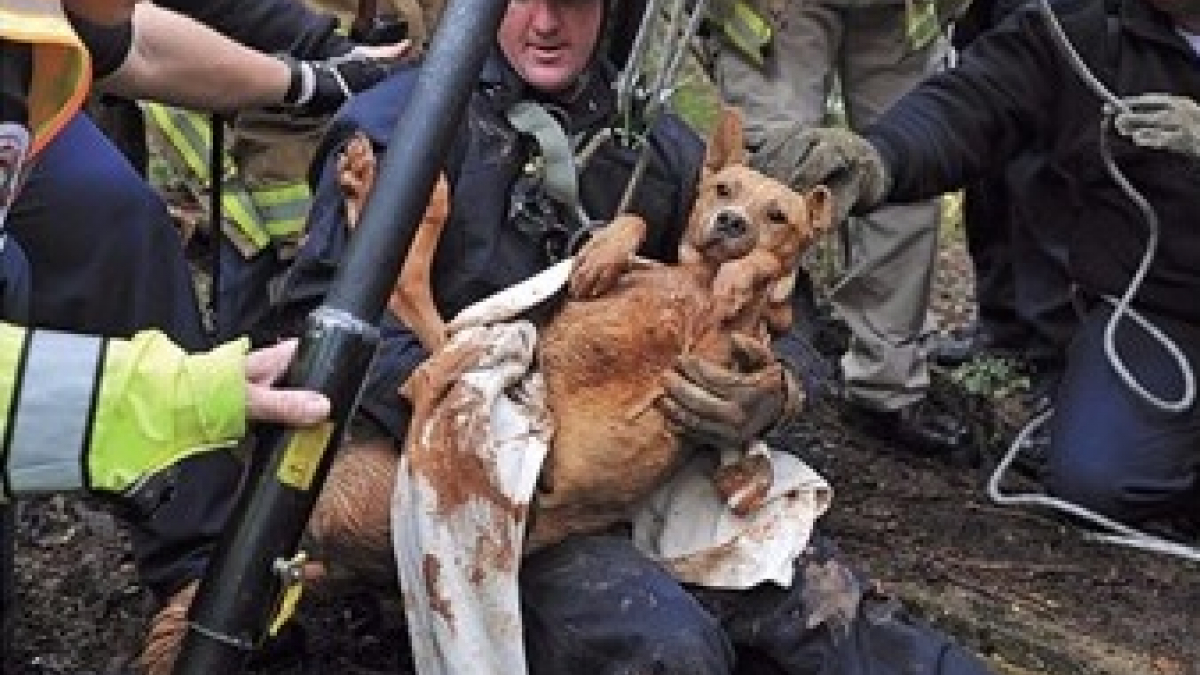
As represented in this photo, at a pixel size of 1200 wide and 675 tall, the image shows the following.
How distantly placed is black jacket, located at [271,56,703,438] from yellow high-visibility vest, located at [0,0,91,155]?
0.78 meters

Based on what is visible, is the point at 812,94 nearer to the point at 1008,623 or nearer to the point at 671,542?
the point at 1008,623

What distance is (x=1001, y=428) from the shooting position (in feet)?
17.3

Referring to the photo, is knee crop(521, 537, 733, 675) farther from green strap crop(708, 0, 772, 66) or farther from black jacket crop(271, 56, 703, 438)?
green strap crop(708, 0, 772, 66)

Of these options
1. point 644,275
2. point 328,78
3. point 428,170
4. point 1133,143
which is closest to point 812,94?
point 1133,143

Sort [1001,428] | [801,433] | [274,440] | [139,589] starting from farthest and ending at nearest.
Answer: [1001,428] < [801,433] < [139,589] < [274,440]

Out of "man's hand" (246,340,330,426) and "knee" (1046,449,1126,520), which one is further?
"knee" (1046,449,1126,520)

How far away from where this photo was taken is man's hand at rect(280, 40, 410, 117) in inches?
150

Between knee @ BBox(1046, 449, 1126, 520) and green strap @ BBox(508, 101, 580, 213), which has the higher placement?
→ green strap @ BBox(508, 101, 580, 213)

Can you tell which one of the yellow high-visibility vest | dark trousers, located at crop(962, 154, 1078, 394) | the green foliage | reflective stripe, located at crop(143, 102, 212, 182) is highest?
the yellow high-visibility vest

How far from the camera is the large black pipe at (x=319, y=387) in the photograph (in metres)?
2.60

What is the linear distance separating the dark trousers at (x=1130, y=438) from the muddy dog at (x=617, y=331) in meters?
1.83

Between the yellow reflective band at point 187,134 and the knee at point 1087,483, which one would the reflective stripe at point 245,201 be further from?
the knee at point 1087,483

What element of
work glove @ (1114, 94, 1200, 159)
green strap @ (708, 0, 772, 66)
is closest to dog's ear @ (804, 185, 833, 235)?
work glove @ (1114, 94, 1200, 159)

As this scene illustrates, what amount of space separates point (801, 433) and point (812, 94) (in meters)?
0.78
